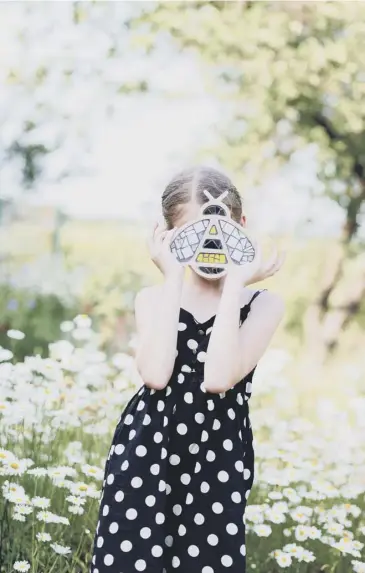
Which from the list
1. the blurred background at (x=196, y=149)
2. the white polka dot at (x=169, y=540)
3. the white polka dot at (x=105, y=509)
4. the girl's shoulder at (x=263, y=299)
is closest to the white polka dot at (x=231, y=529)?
the white polka dot at (x=169, y=540)

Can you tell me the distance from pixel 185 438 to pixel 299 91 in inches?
132

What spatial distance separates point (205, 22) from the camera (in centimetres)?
421

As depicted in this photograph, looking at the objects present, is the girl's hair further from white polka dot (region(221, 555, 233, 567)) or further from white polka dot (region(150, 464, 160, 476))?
white polka dot (region(221, 555, 233, 567))

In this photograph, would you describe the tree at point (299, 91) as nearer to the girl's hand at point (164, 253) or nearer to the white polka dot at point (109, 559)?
the girl's hand at point (164, 253)

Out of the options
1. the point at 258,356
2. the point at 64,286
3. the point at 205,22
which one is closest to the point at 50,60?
the point at 205,22

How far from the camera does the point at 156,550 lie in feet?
4.50

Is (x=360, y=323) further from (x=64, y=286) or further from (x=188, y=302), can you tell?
(x=188, y=302)

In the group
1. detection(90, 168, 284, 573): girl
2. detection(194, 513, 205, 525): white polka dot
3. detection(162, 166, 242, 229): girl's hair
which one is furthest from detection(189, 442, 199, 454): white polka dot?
detection(162, 166, 242, 229): girl's hair

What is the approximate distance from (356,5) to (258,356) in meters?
3.15

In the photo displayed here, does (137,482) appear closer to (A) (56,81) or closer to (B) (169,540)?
(B) (169,540)

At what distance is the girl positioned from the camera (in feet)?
4.52

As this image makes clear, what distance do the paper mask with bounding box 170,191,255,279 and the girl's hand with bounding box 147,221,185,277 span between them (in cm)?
1

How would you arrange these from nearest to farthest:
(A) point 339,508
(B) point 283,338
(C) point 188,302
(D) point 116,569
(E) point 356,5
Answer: (D) point 116,569
(C) point 188,302
(A) point 339,508
(E) point 356,5
(B) point 283,338

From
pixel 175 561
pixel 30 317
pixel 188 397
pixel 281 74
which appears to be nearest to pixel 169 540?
pixel 175 561
